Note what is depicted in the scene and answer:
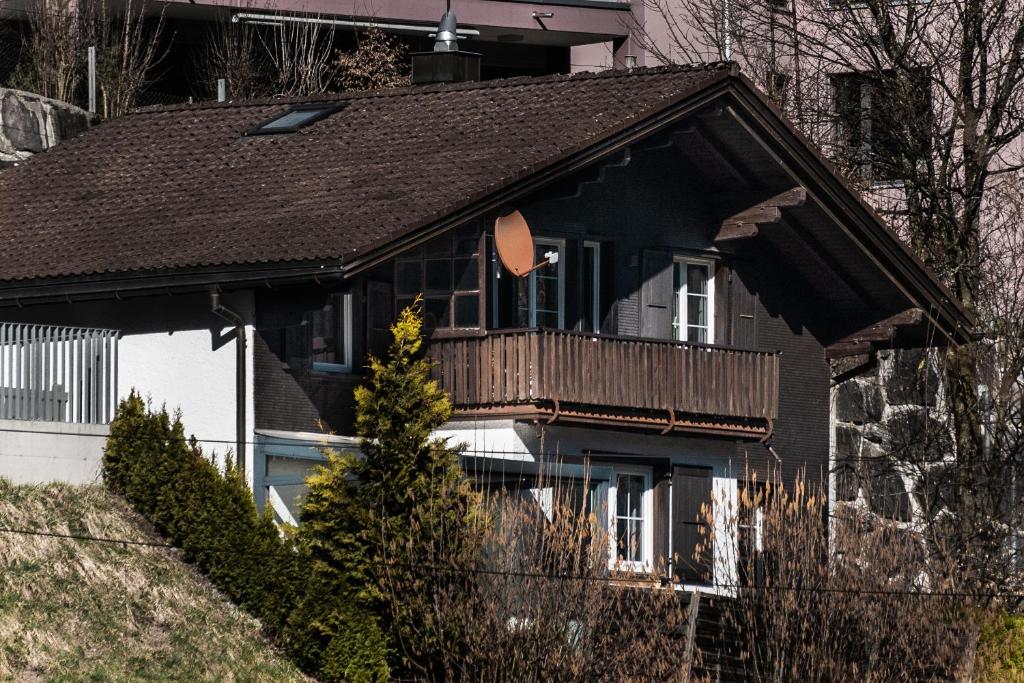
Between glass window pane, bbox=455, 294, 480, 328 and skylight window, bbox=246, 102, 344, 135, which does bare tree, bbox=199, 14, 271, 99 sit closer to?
skylight window, bbox=246, 102, 344, 135

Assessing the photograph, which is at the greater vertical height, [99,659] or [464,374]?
[464,374]

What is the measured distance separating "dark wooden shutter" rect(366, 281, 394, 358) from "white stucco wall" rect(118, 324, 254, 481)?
5.03 feet

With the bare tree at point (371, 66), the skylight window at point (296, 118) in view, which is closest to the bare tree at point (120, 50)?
the bare tree at point (371, 66)

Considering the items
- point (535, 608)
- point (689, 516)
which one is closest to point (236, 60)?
point (689, 516)

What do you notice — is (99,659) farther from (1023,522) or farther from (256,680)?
(1023,522)

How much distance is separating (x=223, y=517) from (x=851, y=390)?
49.1 feet

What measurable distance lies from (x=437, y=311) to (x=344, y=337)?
107 cm

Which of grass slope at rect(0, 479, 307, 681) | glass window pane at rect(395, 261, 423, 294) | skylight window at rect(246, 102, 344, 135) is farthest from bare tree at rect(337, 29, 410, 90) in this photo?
grass slope at rect(0, 479, 307, 681)

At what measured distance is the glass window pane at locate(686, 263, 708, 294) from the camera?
3077cm

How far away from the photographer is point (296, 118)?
3103 centimetres

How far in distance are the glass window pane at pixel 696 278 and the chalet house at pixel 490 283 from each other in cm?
4

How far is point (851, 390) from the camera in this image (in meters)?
37.6

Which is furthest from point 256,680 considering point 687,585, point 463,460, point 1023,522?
point 1023,522

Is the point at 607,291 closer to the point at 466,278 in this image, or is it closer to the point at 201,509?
the point at 466,278
